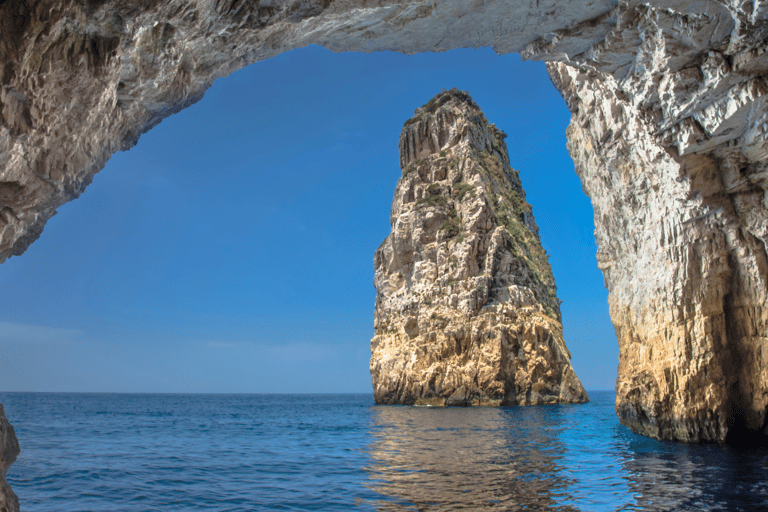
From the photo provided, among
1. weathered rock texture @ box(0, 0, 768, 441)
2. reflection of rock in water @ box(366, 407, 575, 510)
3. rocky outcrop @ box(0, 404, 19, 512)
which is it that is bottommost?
reflection of rock in water @ box(366, 407, 575, 510)

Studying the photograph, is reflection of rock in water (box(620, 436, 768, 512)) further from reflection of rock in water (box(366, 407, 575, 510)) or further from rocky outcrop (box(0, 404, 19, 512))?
rocky outcrop (box(0, 404, 19, 512))

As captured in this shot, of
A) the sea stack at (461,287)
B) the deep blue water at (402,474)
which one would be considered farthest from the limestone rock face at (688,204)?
the sea stack at (461,287)

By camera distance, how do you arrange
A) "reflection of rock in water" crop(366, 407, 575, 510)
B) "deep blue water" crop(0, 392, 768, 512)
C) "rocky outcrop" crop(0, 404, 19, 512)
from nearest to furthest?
"rocky outcrop" crop(0, 404, 19, 512)
"reflection of rock in water" crop(366, 407, 575, 510)
"deep blue water" crop(0, 392, 768, 512)

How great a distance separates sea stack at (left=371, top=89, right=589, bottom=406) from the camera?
1683 inches

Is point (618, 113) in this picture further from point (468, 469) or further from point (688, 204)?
point (468, 469)

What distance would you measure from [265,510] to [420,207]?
4623 centimetres

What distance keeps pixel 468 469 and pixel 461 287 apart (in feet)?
116

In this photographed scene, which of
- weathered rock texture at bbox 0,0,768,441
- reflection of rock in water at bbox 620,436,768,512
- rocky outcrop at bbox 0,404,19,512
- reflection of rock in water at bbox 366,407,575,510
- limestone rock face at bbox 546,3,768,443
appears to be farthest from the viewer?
limestone rock face at bbox 546,3,768,443

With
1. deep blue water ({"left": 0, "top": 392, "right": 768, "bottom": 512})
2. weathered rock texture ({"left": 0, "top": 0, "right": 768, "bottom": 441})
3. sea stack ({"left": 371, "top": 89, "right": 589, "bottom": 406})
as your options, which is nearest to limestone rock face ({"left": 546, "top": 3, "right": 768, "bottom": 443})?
weathered rock texture ({"left": 0, "top": 0, "right": 768, "bottom": 441})

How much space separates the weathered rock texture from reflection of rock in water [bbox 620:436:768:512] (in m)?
1.33

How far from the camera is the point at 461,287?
47.1 m

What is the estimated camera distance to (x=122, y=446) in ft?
64.3

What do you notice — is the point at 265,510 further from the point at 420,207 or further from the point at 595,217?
the point at 420,207

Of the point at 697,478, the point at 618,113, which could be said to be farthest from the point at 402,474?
the point at 618,113
